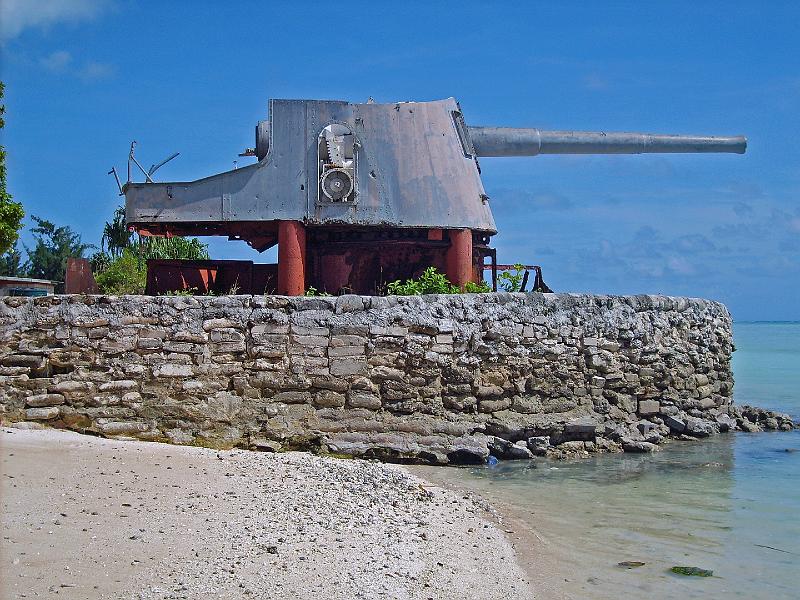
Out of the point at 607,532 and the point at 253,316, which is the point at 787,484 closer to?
the point at 607,532

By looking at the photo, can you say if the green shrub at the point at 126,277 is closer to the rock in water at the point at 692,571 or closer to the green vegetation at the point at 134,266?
the green vegetation at the point at 134,266

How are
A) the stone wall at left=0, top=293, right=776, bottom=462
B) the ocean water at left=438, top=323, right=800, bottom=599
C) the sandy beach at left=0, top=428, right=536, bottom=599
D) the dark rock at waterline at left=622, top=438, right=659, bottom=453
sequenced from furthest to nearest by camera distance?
1. the dark rock at waterline at left=622, top=438, right=659, bottom=453
2. the stone wall at left=0, top=293, right=776, bottom=462
3. the ocean water at left=438, top=323, right=800, bottom=599
4. the sandy beach at left=0, top=428, right=536, bottom=599

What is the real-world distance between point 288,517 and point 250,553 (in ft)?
3.40

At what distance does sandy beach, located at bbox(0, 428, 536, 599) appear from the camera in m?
4.89

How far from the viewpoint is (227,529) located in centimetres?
598

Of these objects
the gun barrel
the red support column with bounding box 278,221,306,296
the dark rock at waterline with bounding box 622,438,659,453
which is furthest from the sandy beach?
the gun barrel

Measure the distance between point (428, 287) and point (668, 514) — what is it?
4.71 metres

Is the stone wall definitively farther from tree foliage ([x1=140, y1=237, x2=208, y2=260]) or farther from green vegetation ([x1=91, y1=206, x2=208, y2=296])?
tree foliage ([x1=140, y1=237, x2=208, y2=260])

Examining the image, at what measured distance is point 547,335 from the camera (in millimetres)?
10977

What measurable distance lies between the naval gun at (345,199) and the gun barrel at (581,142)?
1118 millimetres

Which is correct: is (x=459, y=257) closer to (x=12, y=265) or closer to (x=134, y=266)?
(x=134, y=266)

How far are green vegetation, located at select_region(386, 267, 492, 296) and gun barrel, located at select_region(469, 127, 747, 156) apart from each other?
337 cm

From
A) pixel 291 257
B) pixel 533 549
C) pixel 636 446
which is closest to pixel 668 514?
pixel 533 549

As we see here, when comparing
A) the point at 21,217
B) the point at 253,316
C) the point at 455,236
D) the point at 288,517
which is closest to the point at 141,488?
the point at 288,517
